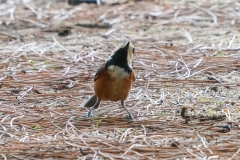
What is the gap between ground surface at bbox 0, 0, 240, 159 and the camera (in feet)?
12.4

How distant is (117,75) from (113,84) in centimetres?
8

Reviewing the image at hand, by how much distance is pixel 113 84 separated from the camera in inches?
177

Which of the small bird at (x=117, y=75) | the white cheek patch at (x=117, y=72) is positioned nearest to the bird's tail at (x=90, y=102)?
the small bird at (x=117, y=75)

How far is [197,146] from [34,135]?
1111 mm

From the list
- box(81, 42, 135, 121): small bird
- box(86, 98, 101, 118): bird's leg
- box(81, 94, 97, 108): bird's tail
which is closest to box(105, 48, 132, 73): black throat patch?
box(81, 42, 135, 121): small bird

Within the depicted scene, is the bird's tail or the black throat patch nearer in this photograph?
the black throat patch

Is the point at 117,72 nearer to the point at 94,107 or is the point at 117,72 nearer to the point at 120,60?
the point at 120,60

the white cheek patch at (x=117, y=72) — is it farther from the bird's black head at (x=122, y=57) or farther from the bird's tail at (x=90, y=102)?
the bird's tail at (x=90, y=102)

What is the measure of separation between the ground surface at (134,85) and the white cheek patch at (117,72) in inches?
13.0

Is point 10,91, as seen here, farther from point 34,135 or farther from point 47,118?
point 34,135

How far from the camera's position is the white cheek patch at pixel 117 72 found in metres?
4.46

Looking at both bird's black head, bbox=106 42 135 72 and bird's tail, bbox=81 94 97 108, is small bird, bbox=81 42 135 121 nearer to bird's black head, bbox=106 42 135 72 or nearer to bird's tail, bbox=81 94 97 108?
bird's black head, bbox=106 42 135 72

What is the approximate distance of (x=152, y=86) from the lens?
18.0 ft

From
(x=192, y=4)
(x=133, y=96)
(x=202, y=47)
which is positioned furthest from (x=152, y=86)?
(x=192, y=4)
